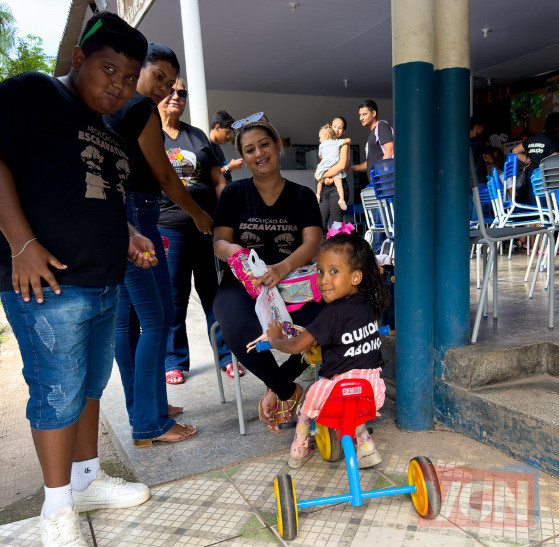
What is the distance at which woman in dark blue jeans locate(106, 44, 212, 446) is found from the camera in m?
2.26

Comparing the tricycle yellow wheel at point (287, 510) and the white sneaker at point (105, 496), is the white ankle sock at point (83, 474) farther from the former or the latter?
the tricycle yellow wheel at point (287, 510)

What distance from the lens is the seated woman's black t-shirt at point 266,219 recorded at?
2.71 meters

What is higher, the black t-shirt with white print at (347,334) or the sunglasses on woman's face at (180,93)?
the sunglasses on woman's face at (180,93)

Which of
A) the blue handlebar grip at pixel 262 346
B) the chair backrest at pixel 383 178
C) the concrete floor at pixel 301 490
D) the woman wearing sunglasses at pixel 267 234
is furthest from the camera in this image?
the chair backrest at pixel 383 178

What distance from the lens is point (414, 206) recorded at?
243cm

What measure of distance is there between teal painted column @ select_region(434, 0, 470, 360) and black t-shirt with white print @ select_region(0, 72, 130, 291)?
1606 mm

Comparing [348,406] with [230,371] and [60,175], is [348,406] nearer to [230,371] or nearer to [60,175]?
[60,175]

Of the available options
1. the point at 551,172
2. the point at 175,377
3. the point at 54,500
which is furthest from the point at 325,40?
the point at 54,500

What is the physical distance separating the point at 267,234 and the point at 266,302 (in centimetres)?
47

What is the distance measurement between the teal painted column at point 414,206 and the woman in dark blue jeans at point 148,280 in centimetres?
108

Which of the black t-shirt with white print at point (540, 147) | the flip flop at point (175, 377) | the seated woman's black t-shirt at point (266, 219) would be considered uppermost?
the black t-shirt with white print at point (540, 147)

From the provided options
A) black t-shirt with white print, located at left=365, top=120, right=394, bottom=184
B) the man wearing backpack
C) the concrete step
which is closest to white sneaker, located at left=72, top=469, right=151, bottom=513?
the concrete step

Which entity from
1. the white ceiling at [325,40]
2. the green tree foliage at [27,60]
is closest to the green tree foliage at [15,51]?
the green tree foliage at [27,60]

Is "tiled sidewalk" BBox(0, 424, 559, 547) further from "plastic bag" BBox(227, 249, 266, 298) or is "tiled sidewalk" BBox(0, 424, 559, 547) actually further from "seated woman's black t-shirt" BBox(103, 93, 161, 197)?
"seated woman's black t-shirt" BBox(103, 93, 161, 197)
